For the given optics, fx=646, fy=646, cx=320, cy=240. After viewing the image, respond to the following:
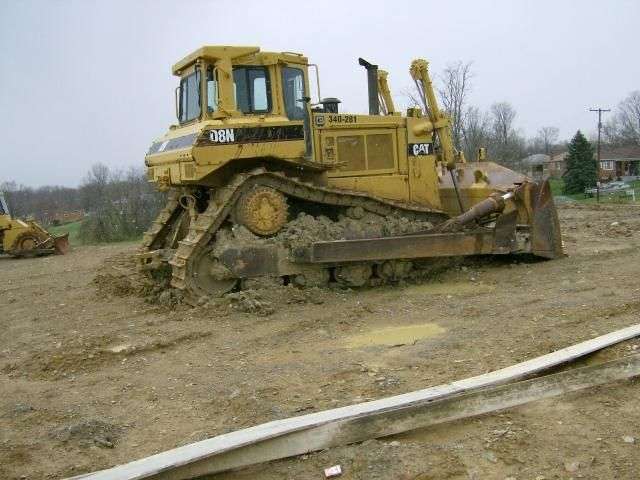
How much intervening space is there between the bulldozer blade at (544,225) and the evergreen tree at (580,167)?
113 feet

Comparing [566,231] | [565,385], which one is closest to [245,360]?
[565,385]

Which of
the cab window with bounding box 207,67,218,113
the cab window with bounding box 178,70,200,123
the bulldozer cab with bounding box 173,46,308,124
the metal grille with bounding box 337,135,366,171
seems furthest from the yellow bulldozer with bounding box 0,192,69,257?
the metal grille with bounding box 337,135,366,171

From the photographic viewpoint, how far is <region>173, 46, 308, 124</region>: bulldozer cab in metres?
8.20

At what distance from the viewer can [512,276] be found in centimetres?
874

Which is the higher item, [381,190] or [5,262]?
[381,190]

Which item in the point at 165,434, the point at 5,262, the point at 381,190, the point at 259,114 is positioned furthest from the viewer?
the point at 5,262

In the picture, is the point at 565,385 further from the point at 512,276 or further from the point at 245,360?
the point at 512,276

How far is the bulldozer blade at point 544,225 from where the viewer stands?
360 inches

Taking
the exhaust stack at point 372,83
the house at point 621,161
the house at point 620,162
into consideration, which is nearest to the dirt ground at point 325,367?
the exhaust stack at point 372,83

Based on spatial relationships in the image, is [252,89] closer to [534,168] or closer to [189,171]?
[189,171]

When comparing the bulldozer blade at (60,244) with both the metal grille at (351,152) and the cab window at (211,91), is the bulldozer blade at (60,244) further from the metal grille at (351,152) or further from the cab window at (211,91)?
the metal grille at (351,152)

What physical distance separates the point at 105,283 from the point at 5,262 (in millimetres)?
8895

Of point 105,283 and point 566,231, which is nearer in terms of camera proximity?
point 105,283

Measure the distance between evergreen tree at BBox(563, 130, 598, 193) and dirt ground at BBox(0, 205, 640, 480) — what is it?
33.9 meters
